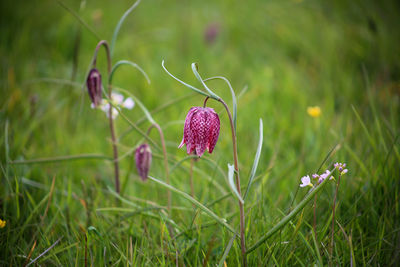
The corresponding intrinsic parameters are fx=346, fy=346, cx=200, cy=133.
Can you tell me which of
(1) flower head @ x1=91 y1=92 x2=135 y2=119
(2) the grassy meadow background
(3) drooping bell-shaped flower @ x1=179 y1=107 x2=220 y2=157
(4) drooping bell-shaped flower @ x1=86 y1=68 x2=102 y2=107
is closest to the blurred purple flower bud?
(2) the grassy meadow background

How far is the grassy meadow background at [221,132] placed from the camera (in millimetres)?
1310

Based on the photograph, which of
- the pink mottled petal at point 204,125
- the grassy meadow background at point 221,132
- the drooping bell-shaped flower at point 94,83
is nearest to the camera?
the pink mottled petal at point 204,125

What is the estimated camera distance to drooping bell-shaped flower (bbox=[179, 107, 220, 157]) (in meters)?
1.11

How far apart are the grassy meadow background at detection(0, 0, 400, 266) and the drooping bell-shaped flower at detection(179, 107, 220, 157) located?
281mm

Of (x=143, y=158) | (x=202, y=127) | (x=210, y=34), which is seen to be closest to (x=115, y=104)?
(x=143, y=158)

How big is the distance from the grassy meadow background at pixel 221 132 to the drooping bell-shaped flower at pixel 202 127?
0.28 m

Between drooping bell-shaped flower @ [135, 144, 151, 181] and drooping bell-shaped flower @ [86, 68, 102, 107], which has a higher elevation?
drooping bell-shaped flower @ [86, 68, 102, 107]

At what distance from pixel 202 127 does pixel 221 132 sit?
1.29m

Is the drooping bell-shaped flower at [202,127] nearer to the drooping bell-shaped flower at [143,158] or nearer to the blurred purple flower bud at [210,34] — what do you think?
the drooping bell-shaped flower at [143,158]

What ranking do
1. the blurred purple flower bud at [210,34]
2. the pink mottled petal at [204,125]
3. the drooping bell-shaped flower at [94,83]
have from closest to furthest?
the pink mottled petal at [204,125], the drooping bell-shaped flower at [94,83], the blurred purple flower bud at [210,34]

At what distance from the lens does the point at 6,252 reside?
1.30m

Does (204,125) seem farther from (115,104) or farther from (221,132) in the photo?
(221,132)

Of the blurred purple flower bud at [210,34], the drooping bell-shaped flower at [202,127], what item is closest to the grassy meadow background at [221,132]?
the blurred purple flower bud at [210,34]

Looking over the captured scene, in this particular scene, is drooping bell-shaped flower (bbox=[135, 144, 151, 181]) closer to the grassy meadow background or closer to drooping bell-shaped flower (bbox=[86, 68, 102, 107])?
the grassy meadow background
